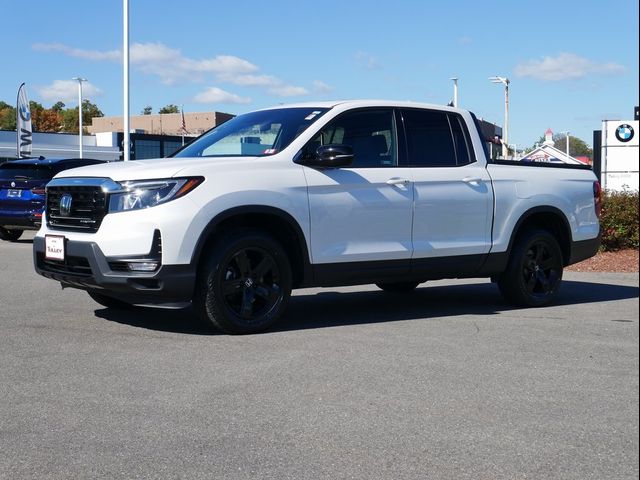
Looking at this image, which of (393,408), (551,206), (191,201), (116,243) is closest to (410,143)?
(551,206)

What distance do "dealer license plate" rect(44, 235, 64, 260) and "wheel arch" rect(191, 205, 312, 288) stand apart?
1.23 m

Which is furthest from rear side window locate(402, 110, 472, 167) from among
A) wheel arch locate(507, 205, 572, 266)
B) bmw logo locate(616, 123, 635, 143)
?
bmw logo locate(616, 123, 635, 143)

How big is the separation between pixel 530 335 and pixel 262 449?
3.60 m

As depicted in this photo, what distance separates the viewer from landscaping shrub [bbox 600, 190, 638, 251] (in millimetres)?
13312

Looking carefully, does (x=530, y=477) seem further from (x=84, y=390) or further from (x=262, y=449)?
(x=84, y=390)

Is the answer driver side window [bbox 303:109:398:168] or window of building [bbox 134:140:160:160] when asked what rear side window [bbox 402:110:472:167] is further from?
window of building [bbox 134:140:160:160]

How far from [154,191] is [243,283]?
105cm

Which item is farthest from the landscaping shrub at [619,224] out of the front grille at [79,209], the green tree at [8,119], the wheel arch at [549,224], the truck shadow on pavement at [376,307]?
the green tree at [8,119]

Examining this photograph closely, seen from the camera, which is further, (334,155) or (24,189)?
(24,189)

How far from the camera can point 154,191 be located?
22.2 feet

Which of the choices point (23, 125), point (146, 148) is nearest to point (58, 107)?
point (146, 148)

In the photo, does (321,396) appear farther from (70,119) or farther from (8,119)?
(70,119)

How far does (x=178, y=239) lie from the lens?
22.0 ft

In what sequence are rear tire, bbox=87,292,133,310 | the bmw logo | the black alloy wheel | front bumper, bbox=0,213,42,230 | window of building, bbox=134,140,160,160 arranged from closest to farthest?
the black alloy wheel
rear tire, bbox=87,292,133,310
front bumper, bbox=0,213,42,230
the bmw logo
window of building, bbox=134,140,160,160
